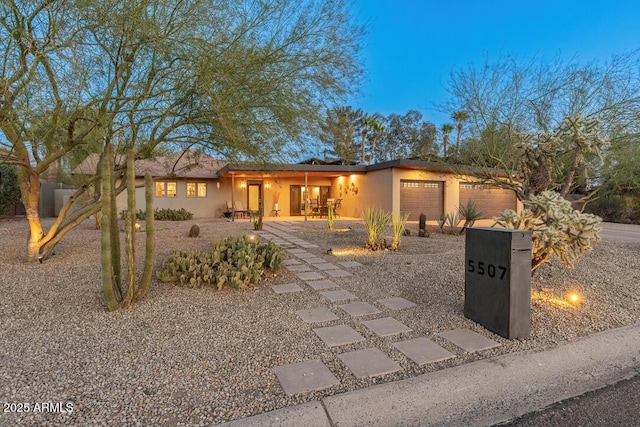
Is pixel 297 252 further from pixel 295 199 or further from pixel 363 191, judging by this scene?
pixel 295 199

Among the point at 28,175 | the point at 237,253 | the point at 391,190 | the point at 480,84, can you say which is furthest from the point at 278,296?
the point at 391,190

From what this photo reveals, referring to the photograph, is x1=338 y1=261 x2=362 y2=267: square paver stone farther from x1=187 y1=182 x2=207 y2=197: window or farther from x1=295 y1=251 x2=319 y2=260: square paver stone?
x1=187 y1=182 x2=207 y2=197: window

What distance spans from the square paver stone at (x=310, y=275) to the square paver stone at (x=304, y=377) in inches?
94.8

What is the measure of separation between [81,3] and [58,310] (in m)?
3.12

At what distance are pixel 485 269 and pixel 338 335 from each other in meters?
1.55

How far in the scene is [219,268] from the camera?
14.6 feet

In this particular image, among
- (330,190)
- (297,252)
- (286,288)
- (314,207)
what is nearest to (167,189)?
(314,207)

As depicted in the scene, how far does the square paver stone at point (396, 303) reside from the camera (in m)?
3.77

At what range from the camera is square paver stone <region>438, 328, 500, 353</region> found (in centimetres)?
279

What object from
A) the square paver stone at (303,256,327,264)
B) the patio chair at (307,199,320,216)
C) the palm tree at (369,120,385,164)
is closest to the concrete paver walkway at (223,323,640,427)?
the square paver stone at (303,256,327,264)

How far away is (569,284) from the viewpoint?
15.0ft

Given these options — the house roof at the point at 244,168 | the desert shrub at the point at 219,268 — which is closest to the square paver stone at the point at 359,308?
the desert shrub at the point at 219,268

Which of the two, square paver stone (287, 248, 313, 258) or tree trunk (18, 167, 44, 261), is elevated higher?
tree trunk (18, 167, 44, 261)

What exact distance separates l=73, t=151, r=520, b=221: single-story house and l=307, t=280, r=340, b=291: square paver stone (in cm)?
822
